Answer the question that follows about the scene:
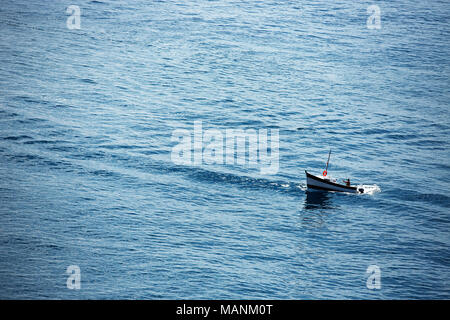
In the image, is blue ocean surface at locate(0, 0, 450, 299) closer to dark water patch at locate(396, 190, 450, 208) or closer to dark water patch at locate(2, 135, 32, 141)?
dark water patch at locate(396, 190, 450, 208)

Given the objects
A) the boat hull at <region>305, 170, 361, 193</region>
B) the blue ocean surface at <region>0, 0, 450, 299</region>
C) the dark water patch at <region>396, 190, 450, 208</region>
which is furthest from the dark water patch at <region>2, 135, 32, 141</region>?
the dark water patch at <region>396, 190, 450, 208</region>

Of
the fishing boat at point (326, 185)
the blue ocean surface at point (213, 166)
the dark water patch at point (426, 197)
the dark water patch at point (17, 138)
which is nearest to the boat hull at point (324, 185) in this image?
the fishing boat at point (326, 185)

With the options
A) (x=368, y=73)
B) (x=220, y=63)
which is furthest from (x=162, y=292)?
(x=368, y=73)

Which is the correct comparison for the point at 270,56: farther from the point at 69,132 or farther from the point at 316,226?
the point at 316,226

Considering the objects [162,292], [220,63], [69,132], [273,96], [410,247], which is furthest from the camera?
[220,63]

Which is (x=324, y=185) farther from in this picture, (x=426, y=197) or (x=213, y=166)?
(x=213, y=166)

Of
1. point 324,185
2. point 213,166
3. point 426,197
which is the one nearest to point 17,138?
point 213,166
